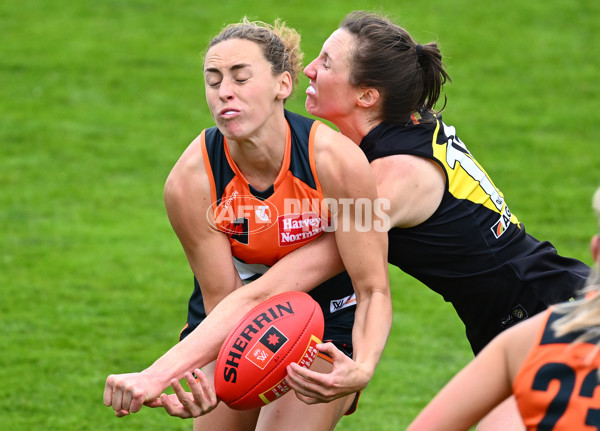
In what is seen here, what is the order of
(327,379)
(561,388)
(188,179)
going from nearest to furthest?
(561,388)
(327,379)
(188,179)

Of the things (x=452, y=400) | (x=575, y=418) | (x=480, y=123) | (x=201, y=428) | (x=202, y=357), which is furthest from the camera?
(x=480, y=123)

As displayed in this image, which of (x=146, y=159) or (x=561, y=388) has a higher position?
(x=561, y=388)

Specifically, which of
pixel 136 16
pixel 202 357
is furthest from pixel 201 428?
pixel 136 16

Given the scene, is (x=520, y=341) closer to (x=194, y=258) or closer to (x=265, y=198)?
(x=265, y=198)

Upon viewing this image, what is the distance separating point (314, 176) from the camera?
382 centimetres

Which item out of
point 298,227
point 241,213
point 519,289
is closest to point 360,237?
point 298,227

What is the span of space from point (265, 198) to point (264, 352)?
665 mm

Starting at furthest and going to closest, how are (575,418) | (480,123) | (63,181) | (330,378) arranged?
1. (480,123)
2. (63,181)
3. (330,378)
4. (575,418)

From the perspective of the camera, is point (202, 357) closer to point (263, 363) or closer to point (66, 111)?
point (263, 363)

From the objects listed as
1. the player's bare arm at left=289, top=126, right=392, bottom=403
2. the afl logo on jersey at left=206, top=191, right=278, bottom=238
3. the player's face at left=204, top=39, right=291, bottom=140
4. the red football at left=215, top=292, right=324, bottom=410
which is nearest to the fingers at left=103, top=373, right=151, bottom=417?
the red football at left=215, top=292, right=324, bottom=410

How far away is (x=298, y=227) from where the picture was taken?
12.8ft

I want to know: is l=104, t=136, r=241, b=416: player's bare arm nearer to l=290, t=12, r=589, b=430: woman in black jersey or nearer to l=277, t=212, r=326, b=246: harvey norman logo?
l=277, t=212, r=326, b=246: harvey norman logo

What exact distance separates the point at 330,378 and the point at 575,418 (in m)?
1.36

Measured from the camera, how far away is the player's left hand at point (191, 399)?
349 cm
